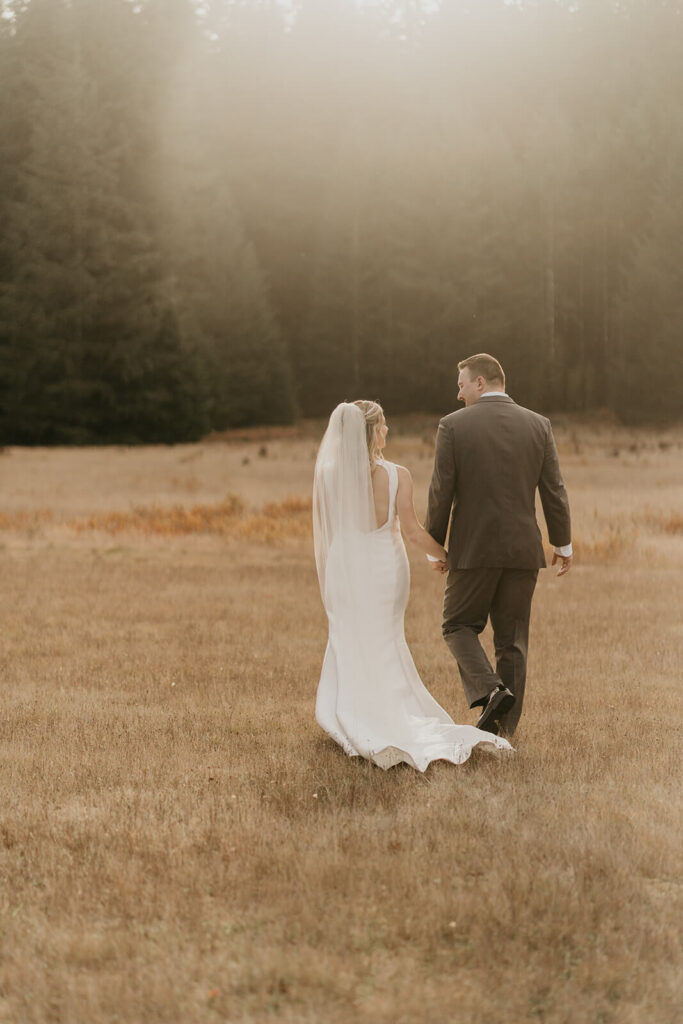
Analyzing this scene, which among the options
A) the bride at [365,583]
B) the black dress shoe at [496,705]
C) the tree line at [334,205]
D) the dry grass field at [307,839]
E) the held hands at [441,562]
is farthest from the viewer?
the tree line at [334,205]

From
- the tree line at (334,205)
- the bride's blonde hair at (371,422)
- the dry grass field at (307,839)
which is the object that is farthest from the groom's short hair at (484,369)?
the tree line at (334,205)

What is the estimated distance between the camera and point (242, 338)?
134ft

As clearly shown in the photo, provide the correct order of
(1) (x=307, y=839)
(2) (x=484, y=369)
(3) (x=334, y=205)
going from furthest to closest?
(3) (x=334, y=205), (2) (x=484, y=369), (1) (x=307, y=839)

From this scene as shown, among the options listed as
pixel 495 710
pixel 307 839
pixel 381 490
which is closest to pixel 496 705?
pixel 495 710

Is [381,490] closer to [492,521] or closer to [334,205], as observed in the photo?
[492,521]

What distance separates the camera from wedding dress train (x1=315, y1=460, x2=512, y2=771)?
20.2 ft

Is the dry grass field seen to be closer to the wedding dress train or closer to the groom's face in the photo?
the wedding dress train

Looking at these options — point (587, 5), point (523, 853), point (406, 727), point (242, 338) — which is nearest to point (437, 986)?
point (523, 853)

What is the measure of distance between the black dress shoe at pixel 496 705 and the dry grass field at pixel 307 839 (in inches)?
12.0

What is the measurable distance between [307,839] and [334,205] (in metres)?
40.4

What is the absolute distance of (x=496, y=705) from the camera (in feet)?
19.5

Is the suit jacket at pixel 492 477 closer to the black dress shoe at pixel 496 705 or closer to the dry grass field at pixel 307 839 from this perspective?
the black dress shoe at pixel 496 705

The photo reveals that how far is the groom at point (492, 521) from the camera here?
242 inches

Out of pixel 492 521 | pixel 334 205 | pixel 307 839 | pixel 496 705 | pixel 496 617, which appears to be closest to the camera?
pixel 307 839
